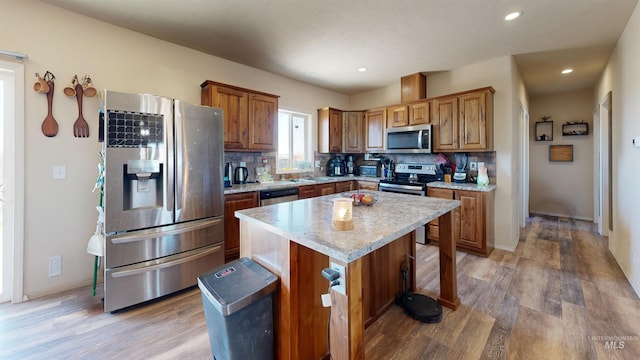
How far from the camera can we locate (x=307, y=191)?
385 centimetres

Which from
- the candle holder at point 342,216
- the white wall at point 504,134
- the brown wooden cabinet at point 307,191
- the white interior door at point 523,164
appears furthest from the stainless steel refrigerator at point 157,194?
the white interior door at point 523,164

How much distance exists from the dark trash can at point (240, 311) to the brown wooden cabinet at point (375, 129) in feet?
11.9

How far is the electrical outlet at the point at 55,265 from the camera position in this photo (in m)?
2.39

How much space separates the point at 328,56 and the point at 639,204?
3.53 m

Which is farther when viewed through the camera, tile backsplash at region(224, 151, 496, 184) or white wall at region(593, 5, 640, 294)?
tile backsplash at region(224, 151, 496, 184)

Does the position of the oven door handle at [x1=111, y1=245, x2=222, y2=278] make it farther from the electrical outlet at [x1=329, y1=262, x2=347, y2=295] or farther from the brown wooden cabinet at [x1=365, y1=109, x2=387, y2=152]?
the brown wooden cabinet at [x1=365, y1=109, x2=387, y2=152]

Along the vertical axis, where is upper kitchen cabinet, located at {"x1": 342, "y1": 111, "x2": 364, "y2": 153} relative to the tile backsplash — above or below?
above

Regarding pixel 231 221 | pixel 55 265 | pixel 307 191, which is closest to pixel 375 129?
pixel 307 191

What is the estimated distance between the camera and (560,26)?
8.83ft

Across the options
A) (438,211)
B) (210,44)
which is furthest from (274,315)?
(210,44)

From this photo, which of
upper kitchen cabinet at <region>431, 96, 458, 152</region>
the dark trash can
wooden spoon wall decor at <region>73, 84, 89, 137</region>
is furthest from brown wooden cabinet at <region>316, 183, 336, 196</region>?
wooden spoon wall decor at <region>73, 84, 89, 137</region>

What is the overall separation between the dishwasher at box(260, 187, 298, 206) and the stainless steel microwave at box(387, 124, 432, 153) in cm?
189

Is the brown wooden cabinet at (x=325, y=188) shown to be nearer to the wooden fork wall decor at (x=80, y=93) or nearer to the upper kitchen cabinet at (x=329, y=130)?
the upper kitchen cabinet at (x=329, y=130)

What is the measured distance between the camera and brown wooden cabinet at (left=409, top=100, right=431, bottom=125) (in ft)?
12.9
